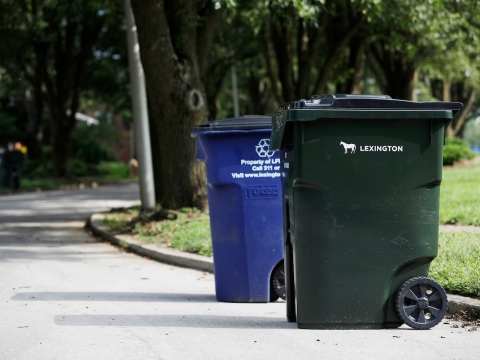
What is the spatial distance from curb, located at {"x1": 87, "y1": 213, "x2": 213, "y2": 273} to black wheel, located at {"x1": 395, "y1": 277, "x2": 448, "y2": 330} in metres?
4.03

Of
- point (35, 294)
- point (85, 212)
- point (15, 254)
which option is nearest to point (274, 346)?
point (35, 294)

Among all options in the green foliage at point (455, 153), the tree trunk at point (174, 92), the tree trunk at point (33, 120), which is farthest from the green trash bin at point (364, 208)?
the tree trunk at point (33, 120)

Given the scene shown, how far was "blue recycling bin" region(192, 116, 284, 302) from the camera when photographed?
24.3ft

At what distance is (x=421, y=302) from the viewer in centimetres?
602

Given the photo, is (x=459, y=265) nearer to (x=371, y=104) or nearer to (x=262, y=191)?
(x=262, y=191)

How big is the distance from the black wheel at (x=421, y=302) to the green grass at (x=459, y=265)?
873 mm

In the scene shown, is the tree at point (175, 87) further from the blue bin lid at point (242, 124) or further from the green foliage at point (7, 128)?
the green foliage at point (7, 128)

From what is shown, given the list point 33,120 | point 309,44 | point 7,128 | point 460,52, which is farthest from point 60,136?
point 460,52

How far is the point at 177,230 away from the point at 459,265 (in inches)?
209

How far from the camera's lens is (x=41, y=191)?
2984 centimetres

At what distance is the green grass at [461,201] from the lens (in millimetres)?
11898

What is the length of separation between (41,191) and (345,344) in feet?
83.4

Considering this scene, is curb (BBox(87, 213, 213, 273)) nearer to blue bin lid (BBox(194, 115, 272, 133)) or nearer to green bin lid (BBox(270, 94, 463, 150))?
blue bin lid (BBox(194, 115, 272, 133))

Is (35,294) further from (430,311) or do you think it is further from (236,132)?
(430,311)
